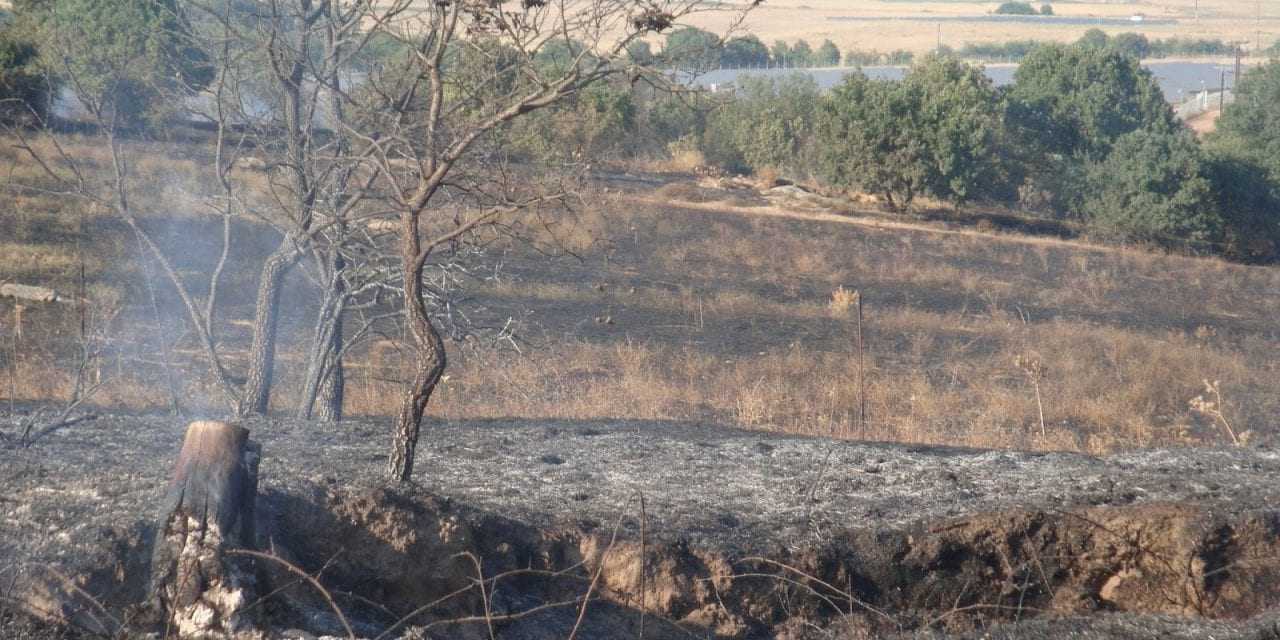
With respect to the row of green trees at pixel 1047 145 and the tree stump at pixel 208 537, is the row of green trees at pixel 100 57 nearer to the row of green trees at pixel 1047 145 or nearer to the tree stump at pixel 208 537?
the tree stump at pixel 208 537

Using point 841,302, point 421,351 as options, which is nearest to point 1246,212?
point 841,302

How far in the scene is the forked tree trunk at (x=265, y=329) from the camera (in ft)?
23.1

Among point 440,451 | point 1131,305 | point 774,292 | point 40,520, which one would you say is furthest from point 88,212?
point 1131,305

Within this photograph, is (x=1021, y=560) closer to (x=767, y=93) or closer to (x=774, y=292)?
(x=774, y=292)

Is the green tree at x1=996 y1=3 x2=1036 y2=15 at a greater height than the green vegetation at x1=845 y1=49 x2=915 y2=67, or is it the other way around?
the green tree at x1=996 y1=3 x2=1036 y2=15

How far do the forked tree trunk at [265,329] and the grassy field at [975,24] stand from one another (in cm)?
6297

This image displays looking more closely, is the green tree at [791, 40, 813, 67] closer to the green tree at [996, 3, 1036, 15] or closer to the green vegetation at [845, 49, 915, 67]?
the green vegetation at [845, 49, 915, 67]

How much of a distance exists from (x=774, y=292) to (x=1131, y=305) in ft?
20.8

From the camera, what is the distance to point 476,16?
4.44m

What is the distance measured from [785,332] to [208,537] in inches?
A: 471

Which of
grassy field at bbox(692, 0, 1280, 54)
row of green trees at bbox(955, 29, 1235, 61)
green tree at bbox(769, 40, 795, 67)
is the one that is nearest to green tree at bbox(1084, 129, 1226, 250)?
green tree at bbox(769, 40, 795, 67)

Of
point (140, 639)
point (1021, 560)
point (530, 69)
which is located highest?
point (530, 69)

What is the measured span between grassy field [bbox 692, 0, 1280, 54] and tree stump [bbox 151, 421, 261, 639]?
65.9 m

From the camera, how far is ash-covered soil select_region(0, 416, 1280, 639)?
4531 millimetres
